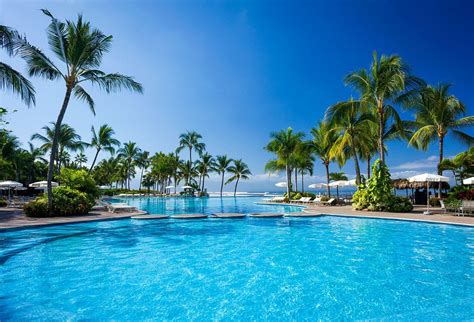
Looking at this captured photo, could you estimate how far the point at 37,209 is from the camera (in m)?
13.4

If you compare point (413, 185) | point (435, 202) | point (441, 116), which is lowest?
point (435, 202)

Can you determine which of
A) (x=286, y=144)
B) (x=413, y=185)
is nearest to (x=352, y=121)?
(x=286, y=144)

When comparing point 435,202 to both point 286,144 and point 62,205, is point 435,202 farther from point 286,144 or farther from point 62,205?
point 62,205

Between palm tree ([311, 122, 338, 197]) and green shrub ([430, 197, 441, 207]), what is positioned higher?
palm tree ([311, 122, 338, 197])

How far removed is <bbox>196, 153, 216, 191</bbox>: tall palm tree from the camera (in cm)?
5097

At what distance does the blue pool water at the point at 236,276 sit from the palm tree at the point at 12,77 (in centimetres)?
552

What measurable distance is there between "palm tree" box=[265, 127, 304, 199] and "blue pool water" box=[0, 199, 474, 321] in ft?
59.8

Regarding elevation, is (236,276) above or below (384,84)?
below

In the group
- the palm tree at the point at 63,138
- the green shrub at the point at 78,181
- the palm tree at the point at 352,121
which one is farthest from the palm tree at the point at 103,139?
the palm tree at the point at 352,121

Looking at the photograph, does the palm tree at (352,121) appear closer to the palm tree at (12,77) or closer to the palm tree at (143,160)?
the palm tree at (12,77)

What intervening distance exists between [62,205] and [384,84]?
19.9m

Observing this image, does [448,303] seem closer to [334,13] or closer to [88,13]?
[334,13]

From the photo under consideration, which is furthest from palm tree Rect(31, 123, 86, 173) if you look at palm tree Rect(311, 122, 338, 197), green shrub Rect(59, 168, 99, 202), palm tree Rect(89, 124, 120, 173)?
palm tree Rect(311, 122, 338, 197)

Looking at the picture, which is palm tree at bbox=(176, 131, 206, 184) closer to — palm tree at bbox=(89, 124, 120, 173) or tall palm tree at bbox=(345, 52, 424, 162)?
palm tree at bbox=(89, 124, 120, 173)
